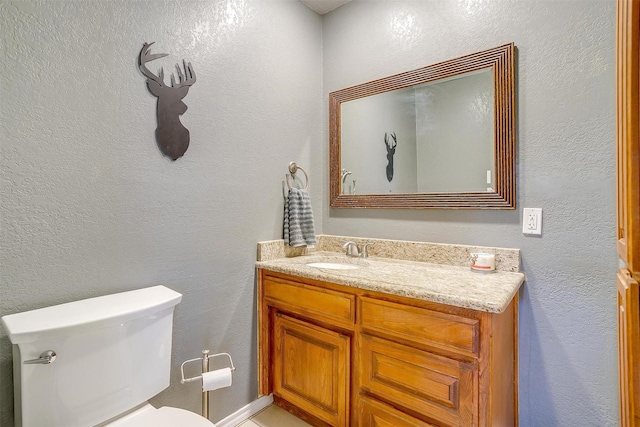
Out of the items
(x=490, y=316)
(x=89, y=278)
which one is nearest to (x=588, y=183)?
(x=490, y=316)

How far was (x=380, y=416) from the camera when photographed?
1296 millimetres

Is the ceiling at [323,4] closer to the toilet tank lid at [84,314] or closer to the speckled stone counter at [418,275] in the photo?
the speckled stone counter at [418,275]

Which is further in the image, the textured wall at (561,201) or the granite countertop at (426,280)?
the textured wall at (561,201)

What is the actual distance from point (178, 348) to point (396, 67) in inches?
74.2

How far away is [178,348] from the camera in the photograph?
146cm

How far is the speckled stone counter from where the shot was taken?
1.11 metres

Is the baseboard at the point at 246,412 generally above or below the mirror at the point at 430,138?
below

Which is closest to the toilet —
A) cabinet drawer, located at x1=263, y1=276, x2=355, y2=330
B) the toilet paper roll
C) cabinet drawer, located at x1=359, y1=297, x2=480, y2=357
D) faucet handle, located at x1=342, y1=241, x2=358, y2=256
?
the toilet paper roll

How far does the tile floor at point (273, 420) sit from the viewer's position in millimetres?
1692

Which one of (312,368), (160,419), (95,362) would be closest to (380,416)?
(312,368)

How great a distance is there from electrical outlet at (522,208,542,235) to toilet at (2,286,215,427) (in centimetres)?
151

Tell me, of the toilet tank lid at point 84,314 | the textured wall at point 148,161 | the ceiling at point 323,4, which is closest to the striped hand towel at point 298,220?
the textured wall at point 148,161

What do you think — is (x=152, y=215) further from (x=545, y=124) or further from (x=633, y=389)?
(x=545, y=124)

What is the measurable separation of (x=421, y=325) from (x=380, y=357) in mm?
242
